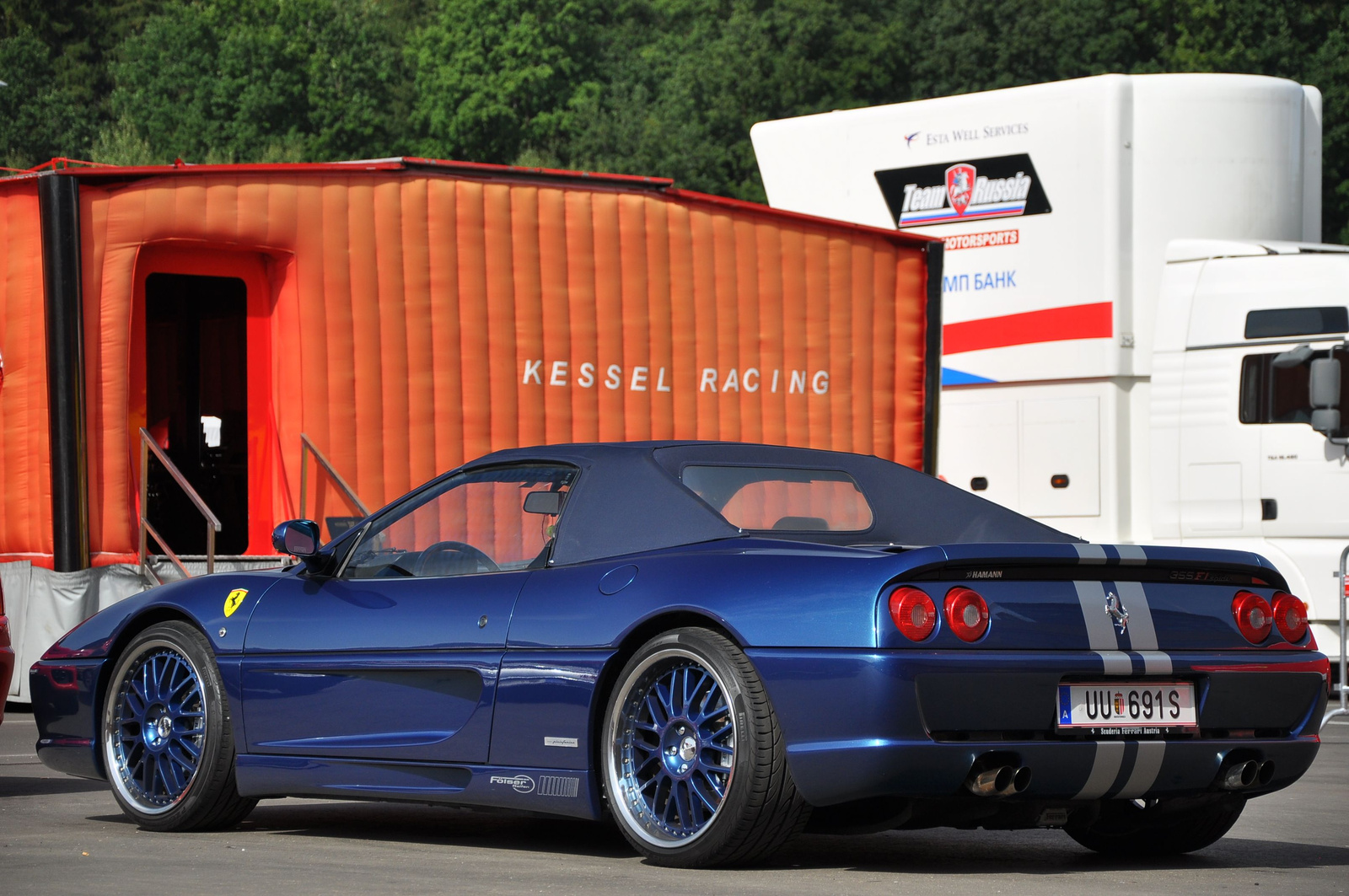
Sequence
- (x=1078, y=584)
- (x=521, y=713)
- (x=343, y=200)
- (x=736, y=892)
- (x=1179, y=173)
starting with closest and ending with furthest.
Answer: (x=736, y=892) → (x=1078, y=584) → (x=521, y=713) → (x=343, y=200) → (x=1179, y=173)

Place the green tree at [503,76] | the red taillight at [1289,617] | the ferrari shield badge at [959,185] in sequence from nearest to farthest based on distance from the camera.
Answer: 1. the red taillight at [1289,617]
2. the ferrari shield badge at [959,185]
3. the green tree at [503,76]

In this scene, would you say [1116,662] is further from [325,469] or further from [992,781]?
[325,469]

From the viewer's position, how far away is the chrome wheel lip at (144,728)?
6.19 metres

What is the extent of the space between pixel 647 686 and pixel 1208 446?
8.91m

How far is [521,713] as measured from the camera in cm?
540

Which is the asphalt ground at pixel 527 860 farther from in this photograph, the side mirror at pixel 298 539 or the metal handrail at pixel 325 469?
the metal handrail at pixel 325 469

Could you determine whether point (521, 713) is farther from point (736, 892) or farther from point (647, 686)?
point (736, 892)

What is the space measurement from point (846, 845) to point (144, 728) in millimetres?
2353

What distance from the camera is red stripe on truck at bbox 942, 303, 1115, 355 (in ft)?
45.6

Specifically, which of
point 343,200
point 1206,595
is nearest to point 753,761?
point 1206,595

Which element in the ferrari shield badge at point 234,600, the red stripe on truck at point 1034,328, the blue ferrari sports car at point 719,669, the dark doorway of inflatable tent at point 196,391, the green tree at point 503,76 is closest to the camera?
the blue ferrari sports car at point 719,669

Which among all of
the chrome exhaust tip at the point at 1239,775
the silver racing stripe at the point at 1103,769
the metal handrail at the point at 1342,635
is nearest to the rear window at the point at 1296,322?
the metal handrail at the point at 1342,635

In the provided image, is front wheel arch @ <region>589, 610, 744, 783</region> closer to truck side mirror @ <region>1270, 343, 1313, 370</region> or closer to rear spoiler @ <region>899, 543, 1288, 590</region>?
rear spoiler @ <region>899, 543, 1288, 590</region>

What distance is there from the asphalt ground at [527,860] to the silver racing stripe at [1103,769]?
0.80 feet
